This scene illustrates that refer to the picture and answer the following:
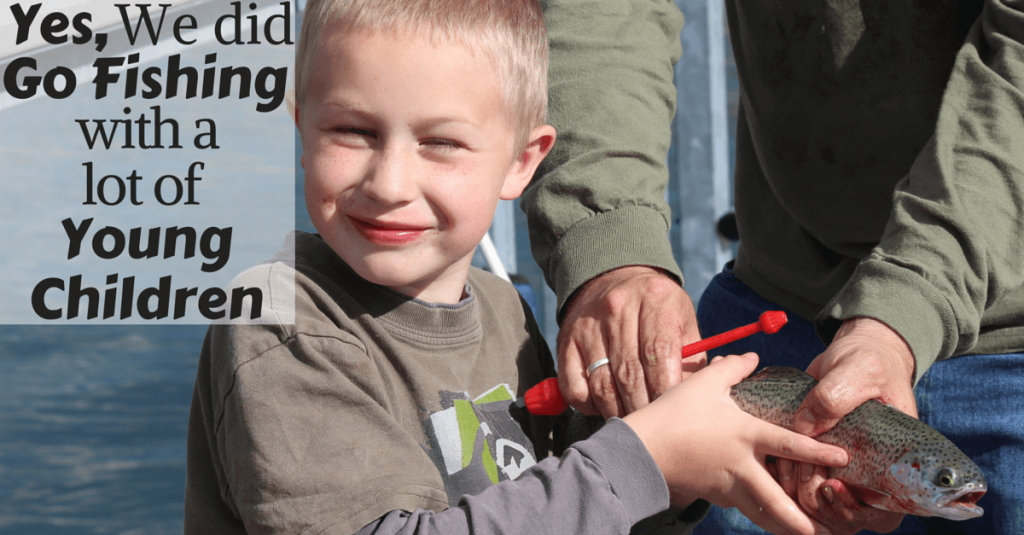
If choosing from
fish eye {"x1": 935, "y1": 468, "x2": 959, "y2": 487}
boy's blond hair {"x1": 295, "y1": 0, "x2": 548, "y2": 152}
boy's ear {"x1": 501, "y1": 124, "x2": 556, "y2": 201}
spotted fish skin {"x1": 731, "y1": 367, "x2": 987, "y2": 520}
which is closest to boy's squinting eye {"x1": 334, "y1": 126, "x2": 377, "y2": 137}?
boy's blond hair {"x1": 295, "y1": 0, "x2": 548, "y2": 152}

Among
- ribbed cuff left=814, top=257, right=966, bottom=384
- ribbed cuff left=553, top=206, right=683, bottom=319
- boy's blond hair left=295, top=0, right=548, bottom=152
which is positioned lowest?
ribbed cuff left=814, top=257, right=966, bottom=384

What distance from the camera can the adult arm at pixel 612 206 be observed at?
3.72 ft

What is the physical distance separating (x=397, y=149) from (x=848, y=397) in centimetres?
57

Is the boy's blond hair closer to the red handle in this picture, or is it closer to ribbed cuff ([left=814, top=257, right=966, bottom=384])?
the red handle

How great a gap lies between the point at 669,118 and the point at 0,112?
102 cm

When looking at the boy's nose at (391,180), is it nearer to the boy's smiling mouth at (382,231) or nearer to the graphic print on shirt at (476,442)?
the boy's smiling mouth at (382,231)

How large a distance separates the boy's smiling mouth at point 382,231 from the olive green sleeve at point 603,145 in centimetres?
32

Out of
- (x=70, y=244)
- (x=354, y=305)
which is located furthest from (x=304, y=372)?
(x=70, y=244)

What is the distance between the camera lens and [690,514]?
1.24m

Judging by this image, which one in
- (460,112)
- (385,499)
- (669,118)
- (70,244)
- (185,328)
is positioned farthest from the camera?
(185,328)

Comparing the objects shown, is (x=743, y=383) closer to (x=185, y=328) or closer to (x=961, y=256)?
(x=961, y=256)

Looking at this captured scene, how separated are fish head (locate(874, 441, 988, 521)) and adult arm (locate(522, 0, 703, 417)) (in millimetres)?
275

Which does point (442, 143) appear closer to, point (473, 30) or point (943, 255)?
point (473, 30)

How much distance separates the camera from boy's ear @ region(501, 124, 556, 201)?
1.22 m
